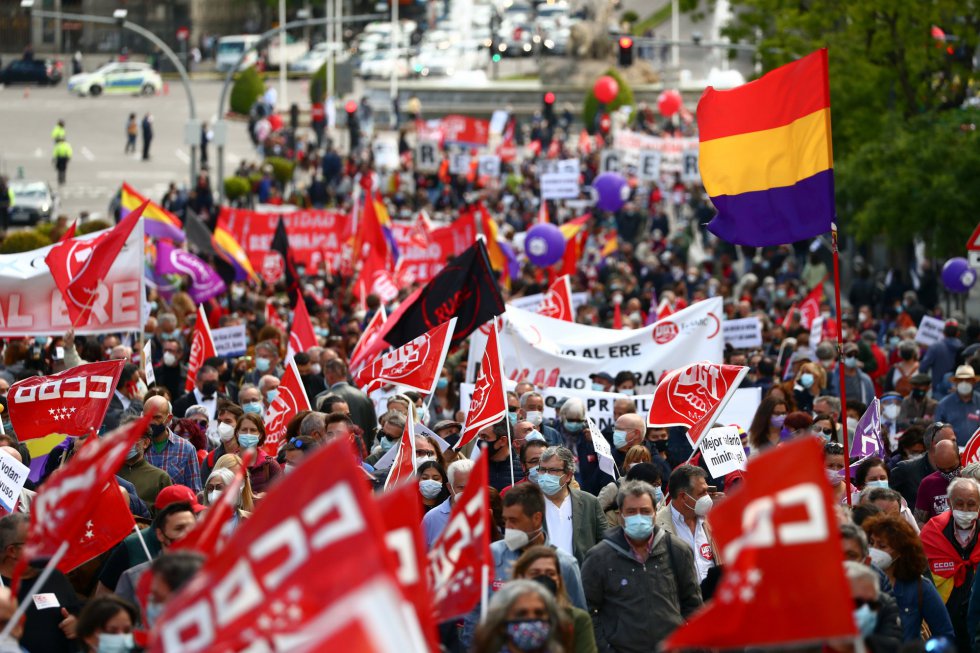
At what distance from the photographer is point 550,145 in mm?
49906

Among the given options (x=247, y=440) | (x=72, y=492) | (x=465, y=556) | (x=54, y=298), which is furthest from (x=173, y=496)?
(x=54, y=298)

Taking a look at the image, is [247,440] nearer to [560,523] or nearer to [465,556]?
[560,523]

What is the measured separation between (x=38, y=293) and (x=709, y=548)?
7561mm

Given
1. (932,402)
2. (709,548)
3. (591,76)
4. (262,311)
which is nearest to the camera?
(709,548)

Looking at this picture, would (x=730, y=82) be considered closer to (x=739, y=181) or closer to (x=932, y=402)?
(x=932, y=402)

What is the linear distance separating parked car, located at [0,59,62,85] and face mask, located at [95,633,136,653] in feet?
206

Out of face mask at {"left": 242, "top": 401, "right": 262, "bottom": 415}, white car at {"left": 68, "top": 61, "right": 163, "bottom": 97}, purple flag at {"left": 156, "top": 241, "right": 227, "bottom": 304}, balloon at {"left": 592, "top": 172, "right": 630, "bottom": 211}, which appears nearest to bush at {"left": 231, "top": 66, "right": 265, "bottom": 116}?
white car at {"left": 68, "top": 61, "right": 163, "bottom": 97}

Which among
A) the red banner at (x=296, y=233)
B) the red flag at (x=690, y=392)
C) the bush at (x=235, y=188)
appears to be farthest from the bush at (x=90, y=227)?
the bush at (x=235, y=188)

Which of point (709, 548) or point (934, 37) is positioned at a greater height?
point (934, 37)

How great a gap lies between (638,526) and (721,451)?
3.13 metres

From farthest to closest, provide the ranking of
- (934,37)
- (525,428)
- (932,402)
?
(934,37), (932,402), (525,428)

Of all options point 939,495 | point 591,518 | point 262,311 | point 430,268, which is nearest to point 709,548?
point 591,518

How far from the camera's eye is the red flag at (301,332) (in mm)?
17062

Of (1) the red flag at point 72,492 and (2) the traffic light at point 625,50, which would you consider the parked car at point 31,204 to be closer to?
(2) the traffic light at point 625,50
